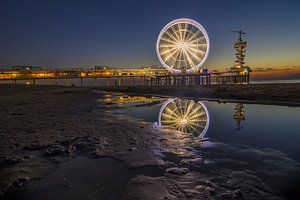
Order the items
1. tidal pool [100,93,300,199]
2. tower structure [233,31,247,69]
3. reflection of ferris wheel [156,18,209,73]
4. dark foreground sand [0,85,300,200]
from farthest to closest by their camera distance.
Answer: tower structure [233,31,247,69]
reflection of ferris wheel [156,18,209,73]
tidal pool [100,93,300,199]
dark foreground sand [0,85,300,200]

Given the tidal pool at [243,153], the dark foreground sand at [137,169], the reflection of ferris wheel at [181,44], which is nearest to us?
the dark foreground sand at [137,169]

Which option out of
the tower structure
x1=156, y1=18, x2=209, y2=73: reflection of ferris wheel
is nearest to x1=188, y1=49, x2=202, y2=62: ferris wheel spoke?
x1=156, y1=18, x2=209, y2=73: reflection of ferris wheel

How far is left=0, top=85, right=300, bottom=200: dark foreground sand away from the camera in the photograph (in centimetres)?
402

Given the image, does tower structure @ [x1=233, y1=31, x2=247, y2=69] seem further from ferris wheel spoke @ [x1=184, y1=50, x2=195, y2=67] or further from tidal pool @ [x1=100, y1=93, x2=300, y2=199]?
tidal pool @ [x1=100, y1=93, x2=300, y2=199]

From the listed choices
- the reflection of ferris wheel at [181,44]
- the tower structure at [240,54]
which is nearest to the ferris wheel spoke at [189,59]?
the reflection of ferris wheel at [181,44]

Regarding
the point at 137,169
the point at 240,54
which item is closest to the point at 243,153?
the point at 137,169

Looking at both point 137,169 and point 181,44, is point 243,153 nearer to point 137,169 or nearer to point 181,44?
point 137,169

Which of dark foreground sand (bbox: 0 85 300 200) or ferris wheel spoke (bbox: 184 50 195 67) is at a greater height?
ferris wheel spoke (bbox: 184 50 195 67)

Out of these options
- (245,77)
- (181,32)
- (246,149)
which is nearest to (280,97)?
(246,149)

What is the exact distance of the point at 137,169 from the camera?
523 cm

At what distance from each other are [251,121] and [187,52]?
190 ft

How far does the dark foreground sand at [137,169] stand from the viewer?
13.2 feet

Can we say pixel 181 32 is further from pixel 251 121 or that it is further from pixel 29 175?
pixel 29 175

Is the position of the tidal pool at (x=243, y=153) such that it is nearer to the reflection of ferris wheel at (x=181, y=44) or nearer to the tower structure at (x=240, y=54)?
the reflection of ferris wheel at (x=181, y=44)
